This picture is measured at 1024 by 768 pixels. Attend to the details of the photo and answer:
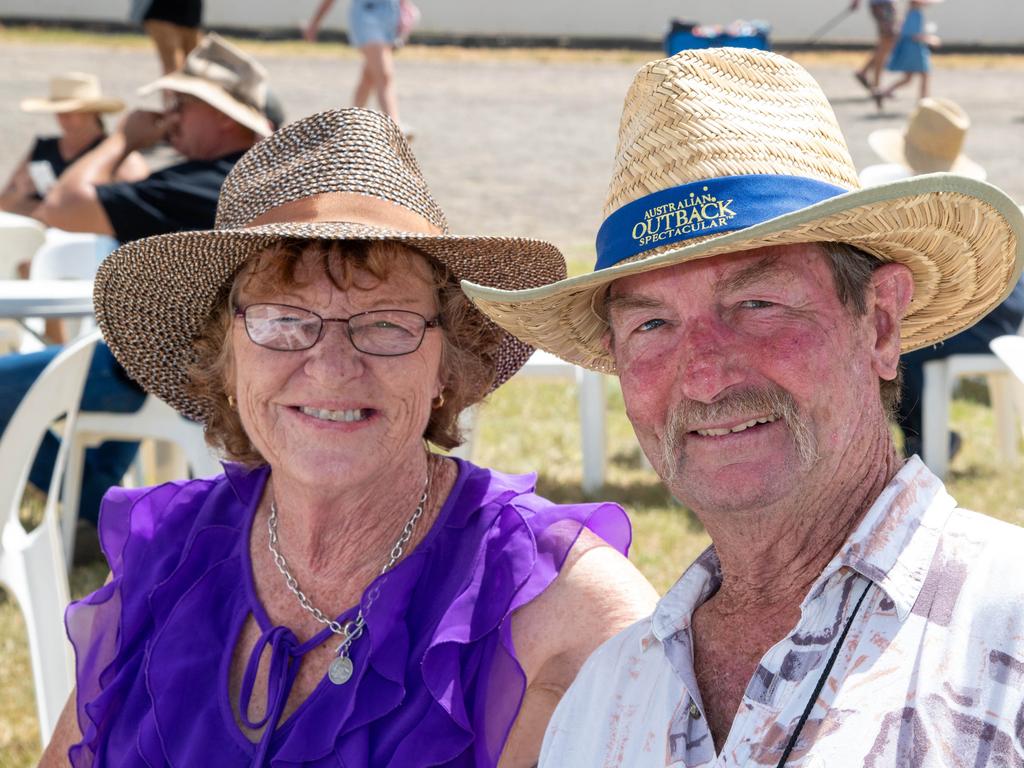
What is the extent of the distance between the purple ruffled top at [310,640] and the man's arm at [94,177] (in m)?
4.32

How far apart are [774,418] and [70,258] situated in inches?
189

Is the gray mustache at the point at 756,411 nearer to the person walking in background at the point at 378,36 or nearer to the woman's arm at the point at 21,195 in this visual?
the woman's arm at the point at 21,195

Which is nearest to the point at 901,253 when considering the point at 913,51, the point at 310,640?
the point at 310,640

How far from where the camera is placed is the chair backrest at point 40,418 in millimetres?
4117

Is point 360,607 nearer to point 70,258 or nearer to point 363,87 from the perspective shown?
point 70,258

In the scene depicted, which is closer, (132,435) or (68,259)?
(132,435)

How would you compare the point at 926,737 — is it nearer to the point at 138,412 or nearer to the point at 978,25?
the point at 138,412

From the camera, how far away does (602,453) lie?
6.05m

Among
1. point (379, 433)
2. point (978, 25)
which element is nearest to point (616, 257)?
point (379, 433)

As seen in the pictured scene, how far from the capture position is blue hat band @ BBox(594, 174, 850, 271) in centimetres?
193

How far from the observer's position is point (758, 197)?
1.94 metres

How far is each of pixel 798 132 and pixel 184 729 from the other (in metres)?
1.61

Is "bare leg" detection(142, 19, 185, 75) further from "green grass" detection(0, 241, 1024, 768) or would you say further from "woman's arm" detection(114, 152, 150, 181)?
"green grass" detection(0, 241, 1024, 768)

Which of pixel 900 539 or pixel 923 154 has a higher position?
pixel 900 539
